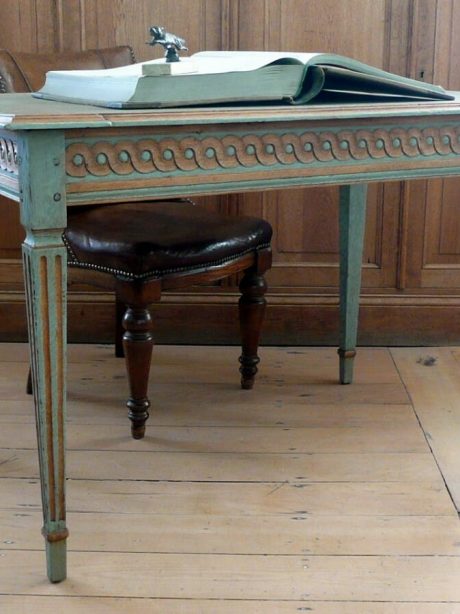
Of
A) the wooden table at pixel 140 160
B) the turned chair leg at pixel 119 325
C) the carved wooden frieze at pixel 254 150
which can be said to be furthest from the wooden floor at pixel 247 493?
the carved wooden frieze at pixel 254 150

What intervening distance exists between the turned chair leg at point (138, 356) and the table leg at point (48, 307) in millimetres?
512

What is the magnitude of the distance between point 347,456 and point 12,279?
1.17 meters

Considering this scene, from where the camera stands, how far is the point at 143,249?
1.82m

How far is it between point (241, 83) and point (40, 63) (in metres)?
0.88

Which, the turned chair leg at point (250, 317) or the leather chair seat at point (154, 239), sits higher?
the leather chair seat at point (154, 239)

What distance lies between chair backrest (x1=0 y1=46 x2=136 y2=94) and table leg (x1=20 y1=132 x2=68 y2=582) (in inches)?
33.2

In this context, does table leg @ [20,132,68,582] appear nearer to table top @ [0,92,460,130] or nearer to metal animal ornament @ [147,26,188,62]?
table top @ [0,92,460,130]

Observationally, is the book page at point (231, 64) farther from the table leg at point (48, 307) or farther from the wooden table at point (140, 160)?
the table leg at point (48, 307)

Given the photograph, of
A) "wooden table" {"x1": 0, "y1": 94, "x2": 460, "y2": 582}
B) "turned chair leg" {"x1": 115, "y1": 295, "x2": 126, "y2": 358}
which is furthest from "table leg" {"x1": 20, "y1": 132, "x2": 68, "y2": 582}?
"turned chair leg" {"x1": 115, "y1": 295, "x2": 126, "y2": 358}

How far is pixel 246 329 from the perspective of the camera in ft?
7.29

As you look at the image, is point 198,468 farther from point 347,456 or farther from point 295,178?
point 295,178

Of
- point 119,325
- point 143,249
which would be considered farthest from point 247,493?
point 119,325

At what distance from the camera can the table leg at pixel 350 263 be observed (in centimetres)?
218

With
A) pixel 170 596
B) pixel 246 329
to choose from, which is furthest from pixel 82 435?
pixel 170 596
